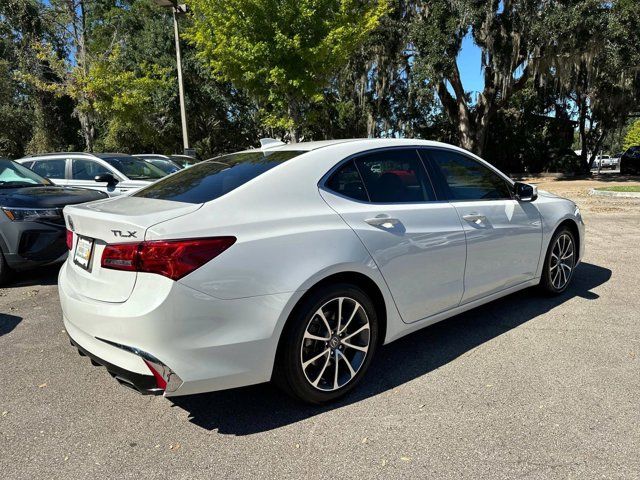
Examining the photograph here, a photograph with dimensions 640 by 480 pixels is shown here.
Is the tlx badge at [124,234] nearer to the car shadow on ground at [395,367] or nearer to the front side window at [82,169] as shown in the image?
the car shadow on ground at [395,367]

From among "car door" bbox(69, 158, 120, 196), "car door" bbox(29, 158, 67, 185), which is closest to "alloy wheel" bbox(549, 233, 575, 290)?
"car door" bbox(69, 158, 120, 196)

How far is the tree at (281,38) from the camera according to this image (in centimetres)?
1512

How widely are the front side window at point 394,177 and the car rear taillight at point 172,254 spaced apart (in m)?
1.22

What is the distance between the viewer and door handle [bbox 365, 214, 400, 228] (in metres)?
3.16

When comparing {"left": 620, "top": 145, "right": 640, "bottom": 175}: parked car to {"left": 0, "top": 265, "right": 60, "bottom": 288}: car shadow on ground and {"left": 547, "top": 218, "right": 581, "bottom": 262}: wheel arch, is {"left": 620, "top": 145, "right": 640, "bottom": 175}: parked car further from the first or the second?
{"left": 0, "top": 265, "right": 60, "bottom": 288}: car shadow on ground

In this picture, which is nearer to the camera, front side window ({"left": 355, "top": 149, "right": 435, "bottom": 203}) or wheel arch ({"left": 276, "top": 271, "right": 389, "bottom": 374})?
wheel arch ({"left": 276, "top": 271, "right": 389, "bottom": 374})

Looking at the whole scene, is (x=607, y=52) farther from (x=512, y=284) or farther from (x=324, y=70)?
(x=512, y=284)

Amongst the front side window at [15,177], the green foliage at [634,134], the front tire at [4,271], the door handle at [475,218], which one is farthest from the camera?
the green foliage at [634,134]

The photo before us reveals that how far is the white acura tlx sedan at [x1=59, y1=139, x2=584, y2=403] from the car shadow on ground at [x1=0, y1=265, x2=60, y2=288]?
3.47 metres

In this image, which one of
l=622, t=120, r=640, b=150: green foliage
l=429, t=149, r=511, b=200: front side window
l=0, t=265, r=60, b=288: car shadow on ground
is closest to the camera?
l=429, t=149, r=511, b=200: front side window

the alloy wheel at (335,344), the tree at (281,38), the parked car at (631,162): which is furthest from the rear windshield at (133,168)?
the parked car at (631,162)

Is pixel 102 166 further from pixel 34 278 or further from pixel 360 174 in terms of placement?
pixel 360 174

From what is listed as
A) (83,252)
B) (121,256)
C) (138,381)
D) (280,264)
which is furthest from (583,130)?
(138,381)

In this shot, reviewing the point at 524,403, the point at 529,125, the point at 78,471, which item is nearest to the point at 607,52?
the point at 529,125
